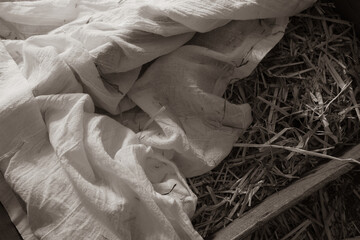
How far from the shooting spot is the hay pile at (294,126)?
847 millimetres

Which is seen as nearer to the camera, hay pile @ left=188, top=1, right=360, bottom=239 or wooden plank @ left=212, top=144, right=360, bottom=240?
wooden plank @ left=212, top=144, right=360, bottom=240

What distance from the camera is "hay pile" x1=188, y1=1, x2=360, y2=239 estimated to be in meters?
0.85

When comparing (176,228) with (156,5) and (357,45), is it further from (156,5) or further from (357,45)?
(357,45)

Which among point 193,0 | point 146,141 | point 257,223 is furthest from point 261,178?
point 193,0

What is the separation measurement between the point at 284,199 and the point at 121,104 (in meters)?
0.38

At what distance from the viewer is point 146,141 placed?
79 centimetres

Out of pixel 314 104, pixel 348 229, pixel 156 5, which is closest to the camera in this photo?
pixel 156 5

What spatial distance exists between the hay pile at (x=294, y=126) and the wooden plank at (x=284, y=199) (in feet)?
0.09

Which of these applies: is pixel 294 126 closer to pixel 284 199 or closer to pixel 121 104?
pixel 284 199

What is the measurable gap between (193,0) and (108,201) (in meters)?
0.42

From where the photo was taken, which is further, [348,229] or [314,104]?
[348,229]

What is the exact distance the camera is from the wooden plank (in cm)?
73

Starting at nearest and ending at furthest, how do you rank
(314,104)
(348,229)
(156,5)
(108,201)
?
(108,201), (156,5), (314,104), (348,229)

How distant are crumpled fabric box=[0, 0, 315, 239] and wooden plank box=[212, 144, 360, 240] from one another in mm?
80
